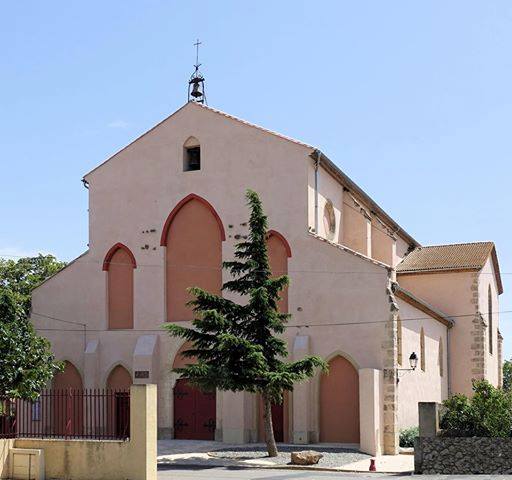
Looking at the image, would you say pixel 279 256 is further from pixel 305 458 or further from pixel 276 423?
pixel 305 458

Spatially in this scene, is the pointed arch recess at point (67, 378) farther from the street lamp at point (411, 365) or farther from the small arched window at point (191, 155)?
the street lamp at point (411, 365)

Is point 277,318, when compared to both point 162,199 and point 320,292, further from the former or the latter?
point 162,199

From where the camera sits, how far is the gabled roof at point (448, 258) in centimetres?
3997

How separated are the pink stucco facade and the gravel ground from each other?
3.28 feet

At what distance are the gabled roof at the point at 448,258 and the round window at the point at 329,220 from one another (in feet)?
21.2

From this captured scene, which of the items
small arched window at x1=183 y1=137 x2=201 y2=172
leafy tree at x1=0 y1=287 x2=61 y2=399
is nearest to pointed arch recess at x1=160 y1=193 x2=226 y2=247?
small arched window at x1=183 y1=137 x2=201 y2=172

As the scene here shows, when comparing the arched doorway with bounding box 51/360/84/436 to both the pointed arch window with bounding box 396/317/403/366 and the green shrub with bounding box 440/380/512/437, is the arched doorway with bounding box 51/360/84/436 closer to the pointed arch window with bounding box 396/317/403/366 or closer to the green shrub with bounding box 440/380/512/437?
the green shrub with bounding box 440/380/512/437

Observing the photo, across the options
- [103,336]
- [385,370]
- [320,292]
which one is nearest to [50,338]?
[103,336]

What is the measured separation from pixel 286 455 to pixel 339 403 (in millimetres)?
4052

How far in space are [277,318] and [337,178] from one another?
10431mm

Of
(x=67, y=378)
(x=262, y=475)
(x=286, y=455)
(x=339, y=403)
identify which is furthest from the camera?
(x=67, y=378)

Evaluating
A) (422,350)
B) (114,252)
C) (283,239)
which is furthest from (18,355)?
(422,350)

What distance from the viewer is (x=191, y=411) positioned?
33156 millimetres

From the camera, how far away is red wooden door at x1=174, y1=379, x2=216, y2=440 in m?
32.8
